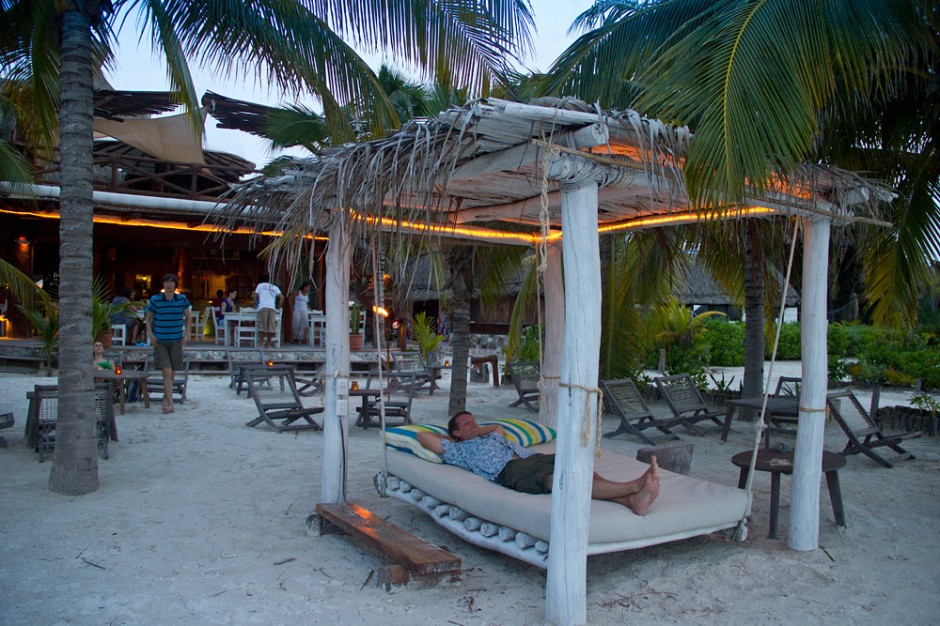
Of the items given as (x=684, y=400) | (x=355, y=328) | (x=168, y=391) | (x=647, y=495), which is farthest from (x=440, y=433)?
(x=355, y=328)

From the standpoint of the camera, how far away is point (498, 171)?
4.62 meters

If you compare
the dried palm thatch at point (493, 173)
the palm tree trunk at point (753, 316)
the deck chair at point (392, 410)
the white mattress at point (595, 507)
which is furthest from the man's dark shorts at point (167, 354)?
the palm tree trunk at point (753, 316)

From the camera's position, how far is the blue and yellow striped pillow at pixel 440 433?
17.7ft

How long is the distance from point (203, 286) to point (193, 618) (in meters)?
17.5

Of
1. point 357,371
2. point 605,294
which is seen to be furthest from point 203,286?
point 605,294

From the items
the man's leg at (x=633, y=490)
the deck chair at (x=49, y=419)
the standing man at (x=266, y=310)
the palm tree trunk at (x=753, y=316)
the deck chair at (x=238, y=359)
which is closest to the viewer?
the man's leg at (x=633, y=490)

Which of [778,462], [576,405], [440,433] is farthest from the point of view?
[440,433]

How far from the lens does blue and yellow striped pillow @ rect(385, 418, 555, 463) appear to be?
539cm

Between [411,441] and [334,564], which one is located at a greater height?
[411,441]

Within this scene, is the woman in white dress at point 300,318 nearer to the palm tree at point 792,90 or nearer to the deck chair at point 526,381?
the deck chair at point 526,381

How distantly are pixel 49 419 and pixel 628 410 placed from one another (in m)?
6.08

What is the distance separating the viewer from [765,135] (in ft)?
14.1

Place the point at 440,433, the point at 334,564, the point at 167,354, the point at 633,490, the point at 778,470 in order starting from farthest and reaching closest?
the point at 167,354
the point at 440,433
the point at 778,470
the point at 334,564
the point at 633,490

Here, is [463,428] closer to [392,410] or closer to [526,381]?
[392,410]
